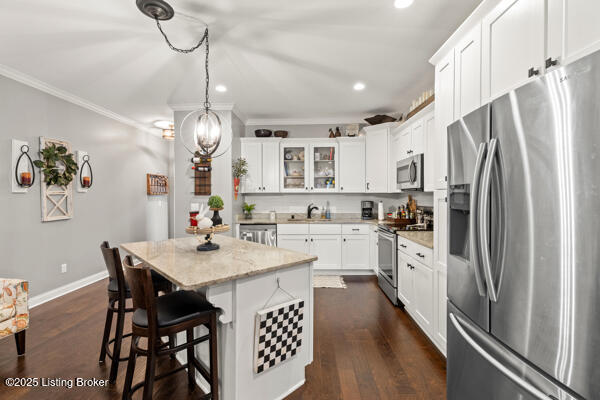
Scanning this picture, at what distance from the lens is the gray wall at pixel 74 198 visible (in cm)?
316

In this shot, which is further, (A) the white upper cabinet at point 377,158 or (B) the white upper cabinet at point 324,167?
(B) the white upper cabinet at point 324,167

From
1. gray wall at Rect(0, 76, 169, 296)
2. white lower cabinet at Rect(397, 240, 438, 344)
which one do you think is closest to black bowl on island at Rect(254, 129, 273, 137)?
gray wall at Rect(0, 76, 169, 296)

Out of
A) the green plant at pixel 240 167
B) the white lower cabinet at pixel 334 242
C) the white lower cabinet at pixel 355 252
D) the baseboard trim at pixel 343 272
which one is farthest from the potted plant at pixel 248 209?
the white lower cabinet at pixel 355 252

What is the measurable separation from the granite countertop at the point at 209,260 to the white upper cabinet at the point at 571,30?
1.63 metres

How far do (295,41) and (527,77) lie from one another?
1.86m

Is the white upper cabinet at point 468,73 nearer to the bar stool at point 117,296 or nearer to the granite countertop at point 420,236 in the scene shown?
the granite countertop at point 420,236

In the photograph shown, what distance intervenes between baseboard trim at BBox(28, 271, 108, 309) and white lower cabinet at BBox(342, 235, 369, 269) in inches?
155

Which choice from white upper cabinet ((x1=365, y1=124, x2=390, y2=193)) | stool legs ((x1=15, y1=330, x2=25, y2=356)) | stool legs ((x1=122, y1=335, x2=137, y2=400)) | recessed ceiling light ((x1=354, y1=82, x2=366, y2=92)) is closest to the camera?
stool legs ((x1=122, y1=335, x2=137, y2=400))

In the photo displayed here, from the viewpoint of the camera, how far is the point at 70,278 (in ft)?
13.0

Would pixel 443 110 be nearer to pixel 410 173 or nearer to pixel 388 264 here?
pixel 410 173

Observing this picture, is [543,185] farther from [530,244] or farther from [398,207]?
[398,207]

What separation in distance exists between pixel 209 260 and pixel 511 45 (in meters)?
2.16

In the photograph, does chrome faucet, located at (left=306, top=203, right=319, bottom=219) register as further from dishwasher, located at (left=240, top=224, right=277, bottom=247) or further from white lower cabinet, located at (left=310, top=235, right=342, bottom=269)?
dishwasher, located at (left=240, top=224, right=277, bottom=247)

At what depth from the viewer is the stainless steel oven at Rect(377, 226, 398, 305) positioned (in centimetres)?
339
